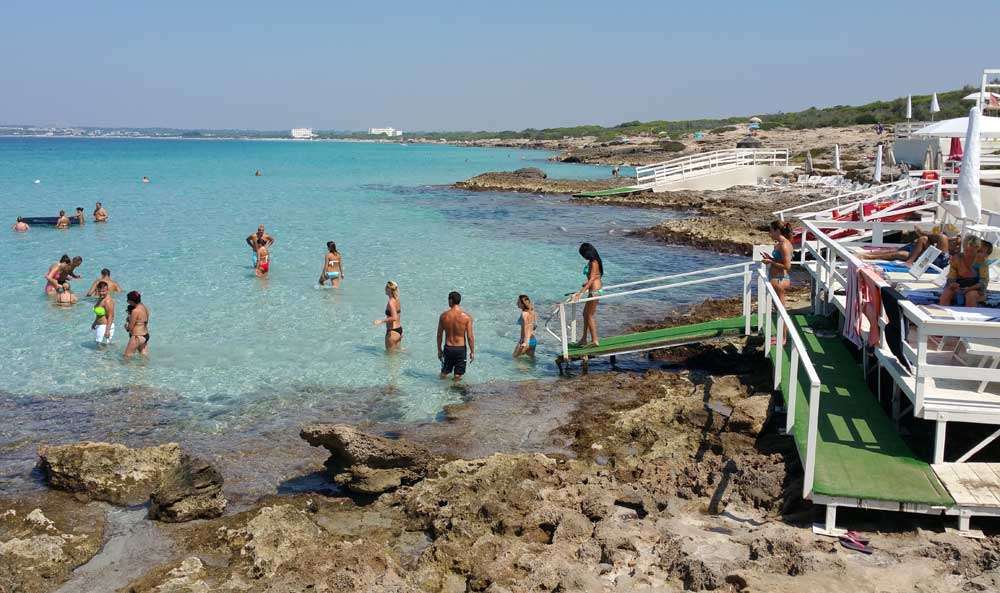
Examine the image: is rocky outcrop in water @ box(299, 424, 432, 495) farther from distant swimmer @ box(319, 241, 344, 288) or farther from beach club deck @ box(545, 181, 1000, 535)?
distant swimmer @ box(319, 241, 344, 288)

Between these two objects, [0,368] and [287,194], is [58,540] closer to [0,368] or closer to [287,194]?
[0,368]

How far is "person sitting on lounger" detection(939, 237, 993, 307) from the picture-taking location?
7.89m

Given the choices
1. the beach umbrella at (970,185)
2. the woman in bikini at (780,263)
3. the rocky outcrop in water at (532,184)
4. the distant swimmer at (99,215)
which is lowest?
the rocky outcrop in water at (532,184)

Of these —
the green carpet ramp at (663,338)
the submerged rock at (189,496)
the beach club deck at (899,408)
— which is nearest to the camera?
the beach club deck at (899,408)

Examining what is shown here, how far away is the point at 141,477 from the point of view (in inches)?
316

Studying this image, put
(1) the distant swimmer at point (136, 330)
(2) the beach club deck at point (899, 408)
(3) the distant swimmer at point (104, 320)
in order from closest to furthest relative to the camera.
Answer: (2) the beach club deck at point (899, 408), (1) the distant swimmer at point (136, 330), (3) the distant swimmer at point (104, 320)

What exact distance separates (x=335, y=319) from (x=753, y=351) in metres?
7.99

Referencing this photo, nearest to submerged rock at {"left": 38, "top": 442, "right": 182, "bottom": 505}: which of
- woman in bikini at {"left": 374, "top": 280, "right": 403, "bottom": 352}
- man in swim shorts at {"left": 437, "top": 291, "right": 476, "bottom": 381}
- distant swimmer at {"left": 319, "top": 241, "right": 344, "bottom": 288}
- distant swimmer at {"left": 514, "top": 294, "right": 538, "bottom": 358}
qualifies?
man in swim shorts at {"left": 437, "top": 291, "right": 476, "bottom": 381}

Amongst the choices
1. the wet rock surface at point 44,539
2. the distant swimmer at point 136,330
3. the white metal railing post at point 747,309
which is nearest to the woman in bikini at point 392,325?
the distant swimmer at point 136,330

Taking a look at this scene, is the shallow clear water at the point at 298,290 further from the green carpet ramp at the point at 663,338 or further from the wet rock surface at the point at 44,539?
the wet rock surface at the point at 44,539

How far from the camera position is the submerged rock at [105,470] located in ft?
25.7

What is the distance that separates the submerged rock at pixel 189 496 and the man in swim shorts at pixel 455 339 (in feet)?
13.3

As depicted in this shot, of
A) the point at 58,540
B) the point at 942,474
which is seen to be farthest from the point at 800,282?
the point at 58,540

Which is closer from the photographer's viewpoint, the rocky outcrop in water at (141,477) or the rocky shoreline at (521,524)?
the rocky shoreline at (521,524)
